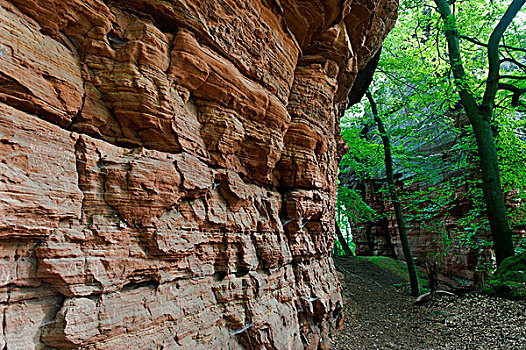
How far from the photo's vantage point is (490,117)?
10.5 metres

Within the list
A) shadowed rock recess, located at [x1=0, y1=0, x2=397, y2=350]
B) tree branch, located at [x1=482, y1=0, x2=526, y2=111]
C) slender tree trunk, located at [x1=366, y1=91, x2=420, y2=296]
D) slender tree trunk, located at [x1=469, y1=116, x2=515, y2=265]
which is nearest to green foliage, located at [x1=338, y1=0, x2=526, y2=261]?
tree branch, located at [x1=482, y1=0, x2=526, y2=111]

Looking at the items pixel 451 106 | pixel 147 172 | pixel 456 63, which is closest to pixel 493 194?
pixel 451 106

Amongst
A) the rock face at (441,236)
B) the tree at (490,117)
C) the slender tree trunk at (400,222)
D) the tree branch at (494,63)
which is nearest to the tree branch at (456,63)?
the tree at (490,117)

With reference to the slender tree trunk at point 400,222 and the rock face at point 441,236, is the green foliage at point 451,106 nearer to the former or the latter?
the rock face at point 441,236

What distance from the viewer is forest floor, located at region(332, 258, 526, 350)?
20.8ft

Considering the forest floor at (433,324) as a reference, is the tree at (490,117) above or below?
above

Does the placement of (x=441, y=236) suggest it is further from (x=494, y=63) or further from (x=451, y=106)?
(x=494, y=63)

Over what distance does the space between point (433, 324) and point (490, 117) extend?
7.79m

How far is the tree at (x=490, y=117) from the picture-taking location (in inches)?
364

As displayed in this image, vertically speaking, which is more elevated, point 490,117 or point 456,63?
point 456,63

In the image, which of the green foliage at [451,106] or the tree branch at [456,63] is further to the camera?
the green foliage at [451,106]

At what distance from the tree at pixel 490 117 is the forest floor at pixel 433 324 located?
2.44 meters

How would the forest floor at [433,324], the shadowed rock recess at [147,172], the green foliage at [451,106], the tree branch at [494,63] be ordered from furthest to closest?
1. the green foliage at [451,106]
2. the tree branch at [494,63]
3. the forest floor at [433,324]
4. the shadowed rock recess at [147,172]

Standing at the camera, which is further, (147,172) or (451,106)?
(451,106)
